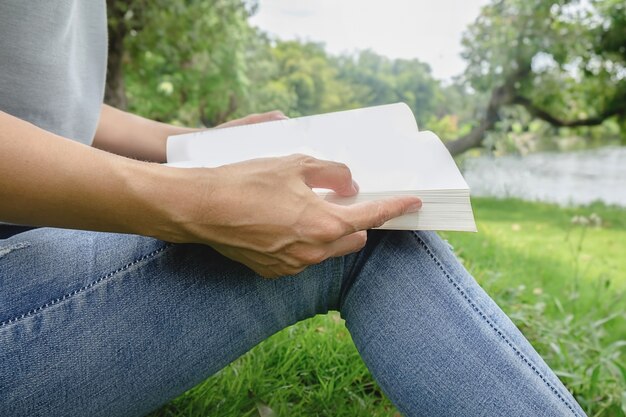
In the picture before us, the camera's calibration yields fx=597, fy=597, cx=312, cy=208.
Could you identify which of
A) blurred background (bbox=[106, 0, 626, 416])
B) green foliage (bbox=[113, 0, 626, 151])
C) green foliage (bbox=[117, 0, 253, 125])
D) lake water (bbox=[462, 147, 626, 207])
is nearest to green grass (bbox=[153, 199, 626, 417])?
blurred background (bbox=[106, 0, 626, 416])

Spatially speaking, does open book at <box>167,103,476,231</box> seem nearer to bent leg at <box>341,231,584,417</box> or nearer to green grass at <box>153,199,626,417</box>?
bent leg at <box>341,231,584,417</box>

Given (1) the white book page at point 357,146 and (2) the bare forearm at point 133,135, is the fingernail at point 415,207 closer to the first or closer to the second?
(1) the white book page at point 357,146

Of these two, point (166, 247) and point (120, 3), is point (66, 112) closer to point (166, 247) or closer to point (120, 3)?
point (166, 247)

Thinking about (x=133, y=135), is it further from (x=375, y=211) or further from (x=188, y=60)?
(x=188, y=60)

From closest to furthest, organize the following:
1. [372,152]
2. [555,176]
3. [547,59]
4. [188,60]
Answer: [372,152] → [188,60] → [547,59] → [555,176]

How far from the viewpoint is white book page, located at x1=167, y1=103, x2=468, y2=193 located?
0.59 meters

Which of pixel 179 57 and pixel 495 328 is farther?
pixel 179 57

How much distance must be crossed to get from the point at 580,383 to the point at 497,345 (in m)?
0.71

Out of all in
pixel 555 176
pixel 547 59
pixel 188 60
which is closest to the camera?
pixel 188 60

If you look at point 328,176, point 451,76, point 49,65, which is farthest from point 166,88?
point 328,176

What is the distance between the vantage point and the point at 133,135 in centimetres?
94

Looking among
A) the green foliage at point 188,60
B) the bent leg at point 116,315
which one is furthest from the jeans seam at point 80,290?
the green foliage at point 188,60

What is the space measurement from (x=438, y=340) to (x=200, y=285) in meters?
0.23

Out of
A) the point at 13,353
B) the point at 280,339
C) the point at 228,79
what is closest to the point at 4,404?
the point at 13,353
